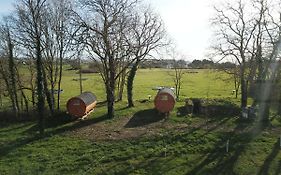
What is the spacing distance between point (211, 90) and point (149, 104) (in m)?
25.1

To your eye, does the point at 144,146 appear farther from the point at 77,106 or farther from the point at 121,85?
the point at 121,85

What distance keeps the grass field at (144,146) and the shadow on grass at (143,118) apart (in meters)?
0.08

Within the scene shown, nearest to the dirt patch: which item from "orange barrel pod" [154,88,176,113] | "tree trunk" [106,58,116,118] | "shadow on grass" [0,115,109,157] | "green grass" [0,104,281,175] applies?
"green grass" [0,104,281,175]

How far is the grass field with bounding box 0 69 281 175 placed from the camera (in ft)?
57.6

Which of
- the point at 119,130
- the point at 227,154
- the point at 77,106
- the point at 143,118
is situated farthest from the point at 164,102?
the point at 227,154

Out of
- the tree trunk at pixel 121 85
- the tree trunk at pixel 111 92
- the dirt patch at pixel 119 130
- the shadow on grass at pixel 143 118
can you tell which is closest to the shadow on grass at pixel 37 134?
the tree trunk at pixel 111 92

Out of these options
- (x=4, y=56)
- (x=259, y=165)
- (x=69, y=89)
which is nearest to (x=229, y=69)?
(x=259, y=165)

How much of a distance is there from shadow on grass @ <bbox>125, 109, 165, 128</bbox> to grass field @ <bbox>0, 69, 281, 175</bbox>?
8 cm

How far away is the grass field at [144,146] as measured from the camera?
17.5 metres

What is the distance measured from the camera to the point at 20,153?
2014 cm

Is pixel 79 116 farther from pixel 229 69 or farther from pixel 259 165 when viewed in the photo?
pixel 229 69

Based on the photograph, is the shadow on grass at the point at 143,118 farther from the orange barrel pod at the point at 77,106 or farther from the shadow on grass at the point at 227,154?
the shadow on grass at the point at 227,154

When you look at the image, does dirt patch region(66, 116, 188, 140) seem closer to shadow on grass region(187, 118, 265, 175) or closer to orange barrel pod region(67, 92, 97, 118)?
orange barrel pod region(67, 92, 97, 118)

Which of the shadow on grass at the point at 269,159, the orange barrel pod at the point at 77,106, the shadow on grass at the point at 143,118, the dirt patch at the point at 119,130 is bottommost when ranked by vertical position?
the shadow on grass at the point at 269,159
